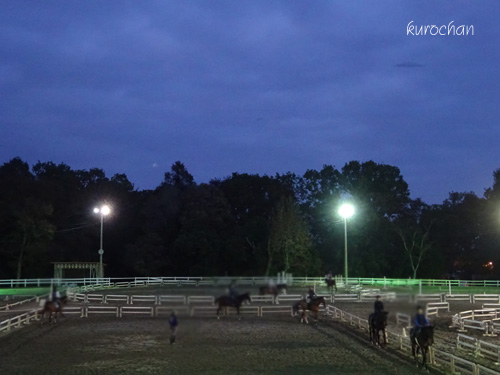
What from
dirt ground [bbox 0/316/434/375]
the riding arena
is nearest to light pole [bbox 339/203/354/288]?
the riding arena

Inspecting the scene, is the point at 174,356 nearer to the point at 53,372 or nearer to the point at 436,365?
the point at 53,372

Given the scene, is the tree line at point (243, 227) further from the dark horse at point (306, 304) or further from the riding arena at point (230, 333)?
the dark horse at point (306, 304)

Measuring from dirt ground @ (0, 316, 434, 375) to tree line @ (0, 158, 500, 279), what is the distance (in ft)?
A: 12.6

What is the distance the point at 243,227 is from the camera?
7.18 metres

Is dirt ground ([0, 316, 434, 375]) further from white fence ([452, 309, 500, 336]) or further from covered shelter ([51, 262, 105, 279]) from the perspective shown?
white fence ([452, 309, 500, 336])

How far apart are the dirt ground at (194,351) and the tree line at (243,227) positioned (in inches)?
151

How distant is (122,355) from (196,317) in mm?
12224

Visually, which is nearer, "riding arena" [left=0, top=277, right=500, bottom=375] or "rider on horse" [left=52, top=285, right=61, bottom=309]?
"riding arena" [left=0, top=277, right=500, bottom=375]

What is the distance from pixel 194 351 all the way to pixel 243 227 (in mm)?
11701

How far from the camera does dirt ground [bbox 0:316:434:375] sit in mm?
15281

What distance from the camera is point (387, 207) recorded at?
1120 cm

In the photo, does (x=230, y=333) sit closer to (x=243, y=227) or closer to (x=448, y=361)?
(x=448, y=361)

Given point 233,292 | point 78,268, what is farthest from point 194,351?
point 233,292

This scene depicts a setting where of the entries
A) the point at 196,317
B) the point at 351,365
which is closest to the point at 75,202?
the point at 196,317
